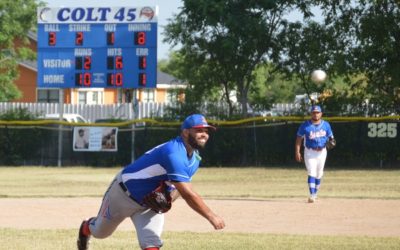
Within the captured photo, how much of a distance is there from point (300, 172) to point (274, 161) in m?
2.74

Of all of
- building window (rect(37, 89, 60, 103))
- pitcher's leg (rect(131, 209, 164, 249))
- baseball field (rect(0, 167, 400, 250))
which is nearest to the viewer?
pitcher's leg (rect(131, 209, 164, 249))

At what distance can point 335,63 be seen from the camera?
100 ft

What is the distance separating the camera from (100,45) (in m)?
29.5

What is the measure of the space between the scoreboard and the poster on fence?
1.88 m

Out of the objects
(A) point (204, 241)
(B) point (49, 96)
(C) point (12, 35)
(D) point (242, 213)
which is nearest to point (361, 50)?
(D) point (242, 213)

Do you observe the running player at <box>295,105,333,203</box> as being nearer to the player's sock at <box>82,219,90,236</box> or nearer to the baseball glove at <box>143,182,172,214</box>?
the player's sock at <box>82,219,90,236</box>

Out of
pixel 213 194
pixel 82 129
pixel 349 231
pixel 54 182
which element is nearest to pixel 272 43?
pixel 82 129

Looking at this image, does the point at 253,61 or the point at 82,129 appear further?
the point at 253,61

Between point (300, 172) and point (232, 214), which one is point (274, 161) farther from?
point (232, 214)

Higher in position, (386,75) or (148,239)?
(386,75)

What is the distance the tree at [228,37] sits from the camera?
109 ft

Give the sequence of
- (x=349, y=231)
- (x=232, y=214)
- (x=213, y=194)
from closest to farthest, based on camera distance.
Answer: (x=349, y=231) < (x=232, y=214) < (x=213, y=194)

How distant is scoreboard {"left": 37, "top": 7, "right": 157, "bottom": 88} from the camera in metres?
29.2

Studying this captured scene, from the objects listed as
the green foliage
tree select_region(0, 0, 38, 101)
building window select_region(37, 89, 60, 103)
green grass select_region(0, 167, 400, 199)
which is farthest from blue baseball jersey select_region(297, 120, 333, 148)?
building window select_region(37, 89, 60, 103)
